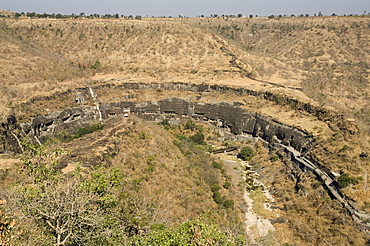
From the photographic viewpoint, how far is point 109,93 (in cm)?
4912

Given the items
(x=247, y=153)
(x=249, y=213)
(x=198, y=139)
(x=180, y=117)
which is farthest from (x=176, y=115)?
(x=249, y=213)

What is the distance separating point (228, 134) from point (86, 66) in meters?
37.4

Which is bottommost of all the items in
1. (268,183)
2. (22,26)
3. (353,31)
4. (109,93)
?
(268,183)

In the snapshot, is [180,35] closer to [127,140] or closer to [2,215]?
[127,140]

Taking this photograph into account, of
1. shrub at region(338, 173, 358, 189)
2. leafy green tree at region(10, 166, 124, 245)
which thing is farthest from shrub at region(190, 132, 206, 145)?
leafy green tree at region(10, 166, 124, 245)

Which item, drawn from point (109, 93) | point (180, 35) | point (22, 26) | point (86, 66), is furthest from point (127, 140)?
point (22, 26)

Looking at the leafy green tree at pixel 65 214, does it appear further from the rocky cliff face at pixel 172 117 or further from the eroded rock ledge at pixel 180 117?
the eroded rock ledge at pixel 180 117

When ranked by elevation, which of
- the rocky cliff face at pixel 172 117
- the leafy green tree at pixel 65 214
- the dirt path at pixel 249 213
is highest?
the leafy green tree at pixel 65 214

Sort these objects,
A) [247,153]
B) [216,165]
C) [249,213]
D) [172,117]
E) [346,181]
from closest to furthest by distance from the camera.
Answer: [346,181] < [249,213] < [216,165] < [247,153] < [172,117]

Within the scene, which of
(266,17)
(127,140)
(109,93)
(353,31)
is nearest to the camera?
(127,140)

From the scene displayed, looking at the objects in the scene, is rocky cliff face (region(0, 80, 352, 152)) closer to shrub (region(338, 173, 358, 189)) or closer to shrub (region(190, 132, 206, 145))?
shrub (region(190, 132, 206, 145))

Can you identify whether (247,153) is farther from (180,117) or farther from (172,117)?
(172,117)

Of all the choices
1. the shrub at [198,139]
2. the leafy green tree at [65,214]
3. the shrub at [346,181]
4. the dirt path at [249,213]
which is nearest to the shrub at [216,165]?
the dirt path at [249,213]

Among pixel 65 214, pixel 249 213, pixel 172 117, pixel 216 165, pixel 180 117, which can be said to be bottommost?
pixel 249 213
